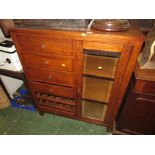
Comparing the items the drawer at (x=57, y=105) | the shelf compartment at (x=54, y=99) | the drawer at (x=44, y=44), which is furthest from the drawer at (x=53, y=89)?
the drawer at (x=44, y=44)

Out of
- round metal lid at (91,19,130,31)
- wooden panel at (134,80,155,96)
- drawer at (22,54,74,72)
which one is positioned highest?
round metal lid at (91,19,130,31)

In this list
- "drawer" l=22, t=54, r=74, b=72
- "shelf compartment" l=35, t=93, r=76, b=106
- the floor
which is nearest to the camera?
"drawer" l=22, t=54, r=74, b=72

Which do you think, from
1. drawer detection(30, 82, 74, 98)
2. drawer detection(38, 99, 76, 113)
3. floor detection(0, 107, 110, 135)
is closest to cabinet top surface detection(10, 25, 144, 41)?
drawer detection(30, 82, 74, 98)

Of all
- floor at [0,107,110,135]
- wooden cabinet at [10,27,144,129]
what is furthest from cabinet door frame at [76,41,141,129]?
floor at [0,107,110,135]

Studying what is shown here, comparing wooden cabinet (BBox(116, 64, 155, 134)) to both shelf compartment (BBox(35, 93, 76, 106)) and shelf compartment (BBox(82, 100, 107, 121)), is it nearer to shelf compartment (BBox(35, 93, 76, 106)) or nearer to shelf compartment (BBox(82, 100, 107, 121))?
shelf compartment (BBox(82, 100, 107, 121))

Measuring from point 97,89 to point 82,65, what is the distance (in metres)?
0.32

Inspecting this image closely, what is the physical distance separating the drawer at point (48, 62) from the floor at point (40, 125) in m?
0.84

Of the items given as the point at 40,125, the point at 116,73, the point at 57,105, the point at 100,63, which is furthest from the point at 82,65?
the point at 40,125

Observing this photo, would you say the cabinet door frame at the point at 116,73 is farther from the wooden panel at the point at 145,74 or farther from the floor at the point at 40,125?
the floor at the point at 40,125

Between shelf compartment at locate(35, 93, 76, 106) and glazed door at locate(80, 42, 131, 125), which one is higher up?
glazed door at locate(80, 42, 131, 125)

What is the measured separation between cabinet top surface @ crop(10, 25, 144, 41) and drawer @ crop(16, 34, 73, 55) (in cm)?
4

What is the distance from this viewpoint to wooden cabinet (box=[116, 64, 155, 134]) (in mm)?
995

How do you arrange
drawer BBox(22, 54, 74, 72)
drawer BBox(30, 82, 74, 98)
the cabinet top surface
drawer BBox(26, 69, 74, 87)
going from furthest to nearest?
drawer BBox(30, 82, 74, 98) → drawer BBox(26, 69, 74, 87) → drawer BBox(22, 54, 74, 72) → the cabinet top surface

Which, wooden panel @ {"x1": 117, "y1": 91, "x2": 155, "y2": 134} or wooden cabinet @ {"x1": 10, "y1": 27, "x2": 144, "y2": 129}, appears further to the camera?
wooden panel @ {"x1": 117, "y1": 91, "x2": 155, "y2": 134}
